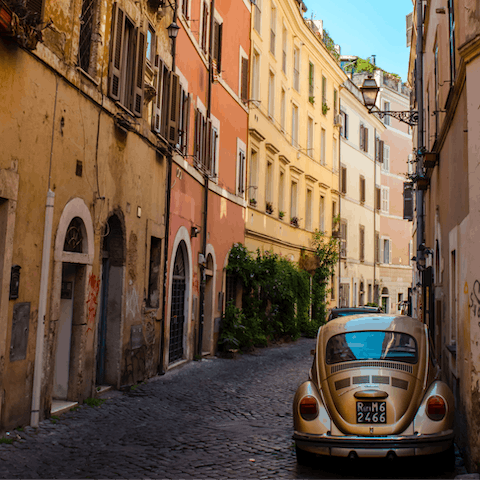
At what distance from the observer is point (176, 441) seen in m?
7.37

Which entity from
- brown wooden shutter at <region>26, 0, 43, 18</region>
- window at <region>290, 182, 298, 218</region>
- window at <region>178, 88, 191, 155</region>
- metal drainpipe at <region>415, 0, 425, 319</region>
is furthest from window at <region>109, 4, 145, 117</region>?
window at <region>290, 182, 298, 218</region>

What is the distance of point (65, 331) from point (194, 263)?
658 centimetres

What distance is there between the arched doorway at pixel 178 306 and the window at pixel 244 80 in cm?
747

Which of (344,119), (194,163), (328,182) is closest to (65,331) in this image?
(194,163)

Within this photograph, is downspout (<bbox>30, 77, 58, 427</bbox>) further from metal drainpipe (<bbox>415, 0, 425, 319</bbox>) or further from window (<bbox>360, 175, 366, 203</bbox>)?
window (<bbox>360, 175, 366, 203</bbox>)

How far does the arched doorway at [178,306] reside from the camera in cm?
1422

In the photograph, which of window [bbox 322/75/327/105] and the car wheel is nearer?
the car wheel

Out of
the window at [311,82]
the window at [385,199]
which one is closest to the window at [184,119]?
the window at [311,82]

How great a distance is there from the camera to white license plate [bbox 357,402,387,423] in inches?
238

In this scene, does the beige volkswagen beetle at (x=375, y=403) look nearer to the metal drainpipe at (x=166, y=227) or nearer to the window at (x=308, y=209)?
the metal drainpipe at (x=166, y=227)

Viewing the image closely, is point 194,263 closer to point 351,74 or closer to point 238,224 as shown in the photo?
point 238,224

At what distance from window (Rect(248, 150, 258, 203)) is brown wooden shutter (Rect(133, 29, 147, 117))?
10511 mm

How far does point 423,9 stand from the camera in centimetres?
1655

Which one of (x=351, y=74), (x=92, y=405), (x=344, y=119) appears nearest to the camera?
(x=92, y=405)
